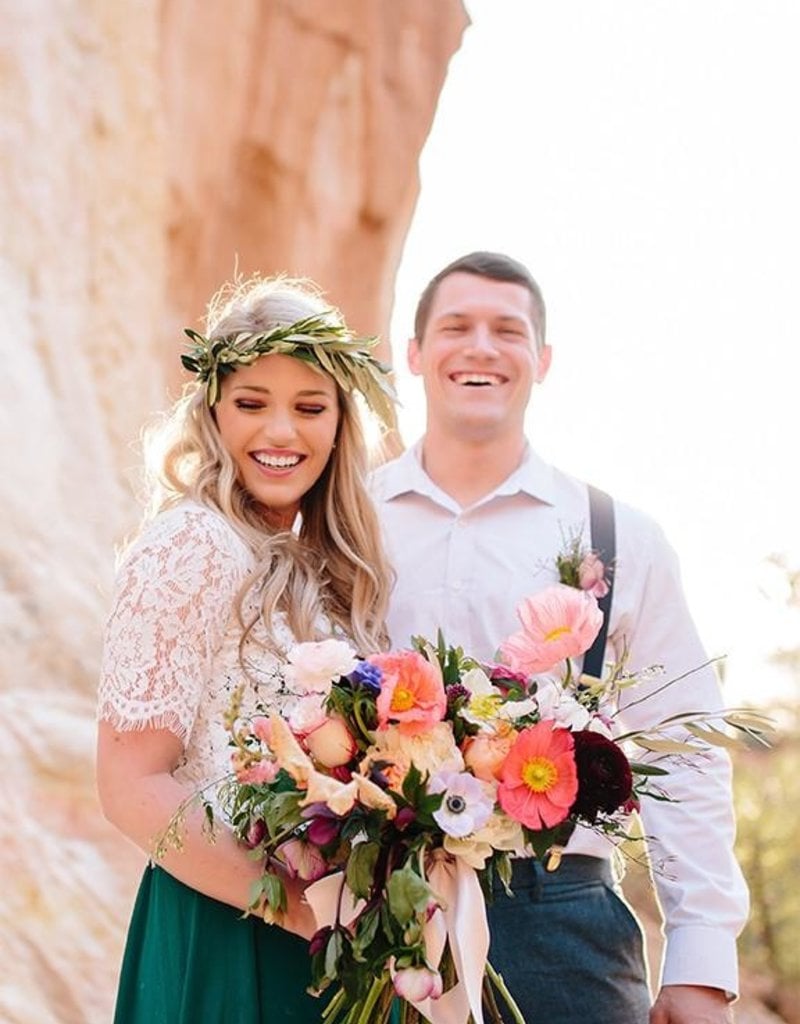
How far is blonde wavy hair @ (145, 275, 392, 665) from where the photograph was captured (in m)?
2.75

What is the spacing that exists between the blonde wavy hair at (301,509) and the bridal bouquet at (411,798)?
Answer: 1.74ft

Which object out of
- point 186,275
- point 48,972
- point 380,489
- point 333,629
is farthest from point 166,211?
point 333,629

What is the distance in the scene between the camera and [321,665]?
2127 millimetres

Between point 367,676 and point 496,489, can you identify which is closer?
point 367,676

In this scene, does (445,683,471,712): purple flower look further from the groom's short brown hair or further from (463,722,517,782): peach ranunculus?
the groom's short brown hair

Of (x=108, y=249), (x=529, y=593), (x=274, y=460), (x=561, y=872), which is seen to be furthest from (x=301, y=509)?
(x=108, y=249)

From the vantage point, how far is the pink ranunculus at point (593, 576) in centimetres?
316

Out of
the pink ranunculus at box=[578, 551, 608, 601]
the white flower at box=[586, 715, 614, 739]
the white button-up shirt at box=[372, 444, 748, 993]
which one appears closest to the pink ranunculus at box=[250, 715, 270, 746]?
the white flower at box=[586, 715, 614, 739]

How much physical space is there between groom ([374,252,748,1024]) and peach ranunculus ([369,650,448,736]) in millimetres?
936

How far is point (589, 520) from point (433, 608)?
1.39ft

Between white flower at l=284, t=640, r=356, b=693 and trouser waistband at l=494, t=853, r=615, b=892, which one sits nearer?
white flower at l=284, t=640, r=356, b=693

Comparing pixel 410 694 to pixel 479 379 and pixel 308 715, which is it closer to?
pixel 308 715

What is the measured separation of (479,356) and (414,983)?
5.52 ft

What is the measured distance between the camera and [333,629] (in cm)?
283
